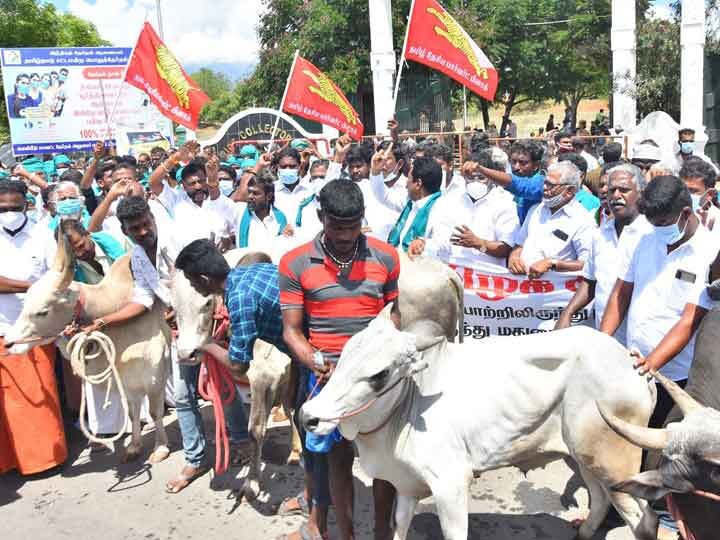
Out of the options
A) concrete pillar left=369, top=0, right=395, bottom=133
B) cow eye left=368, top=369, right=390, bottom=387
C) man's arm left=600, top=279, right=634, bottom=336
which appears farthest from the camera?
concrete pillar left=369, top=0, right=395, bottom=133

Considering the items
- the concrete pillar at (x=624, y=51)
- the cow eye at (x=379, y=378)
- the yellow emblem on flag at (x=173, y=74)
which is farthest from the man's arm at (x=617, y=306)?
the concrete pillar at (x=624, y=51)

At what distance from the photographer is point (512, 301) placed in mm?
5000

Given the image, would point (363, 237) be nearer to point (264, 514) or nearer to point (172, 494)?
point (264, 514)

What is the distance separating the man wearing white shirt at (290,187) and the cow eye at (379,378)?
196 inches

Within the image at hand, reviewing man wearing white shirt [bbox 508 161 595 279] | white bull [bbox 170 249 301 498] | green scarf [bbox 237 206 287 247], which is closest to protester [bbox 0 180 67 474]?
white bull [bbox 170 249 301 498]

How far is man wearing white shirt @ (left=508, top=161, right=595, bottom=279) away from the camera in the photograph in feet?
15.5

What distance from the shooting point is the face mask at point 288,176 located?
8.09 metres

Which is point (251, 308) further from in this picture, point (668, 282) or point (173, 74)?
point (173, 74)

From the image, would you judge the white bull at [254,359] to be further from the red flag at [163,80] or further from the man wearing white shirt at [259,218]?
the red flag at [163,80]

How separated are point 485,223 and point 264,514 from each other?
2550 mm

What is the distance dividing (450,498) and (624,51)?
1636 cm

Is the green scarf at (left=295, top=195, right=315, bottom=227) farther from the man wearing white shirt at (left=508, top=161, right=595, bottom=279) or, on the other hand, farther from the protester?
the man wearing white shirt at (left=508, top=161, right=595, bottom=279)

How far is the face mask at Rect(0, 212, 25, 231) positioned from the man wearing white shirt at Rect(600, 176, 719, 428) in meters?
4.07

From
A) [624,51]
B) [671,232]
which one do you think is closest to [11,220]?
[671,232]
